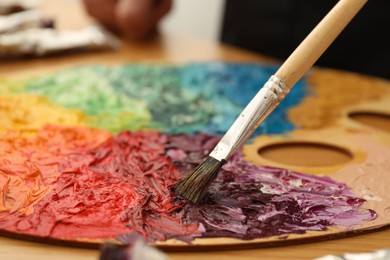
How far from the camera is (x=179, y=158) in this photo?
747 mm

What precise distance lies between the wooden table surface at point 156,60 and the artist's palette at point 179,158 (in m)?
0.01

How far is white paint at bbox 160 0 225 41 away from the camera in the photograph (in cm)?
211

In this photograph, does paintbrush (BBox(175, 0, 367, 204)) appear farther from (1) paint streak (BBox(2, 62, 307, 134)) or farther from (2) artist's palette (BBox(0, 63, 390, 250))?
(1) paint streak (BBox(2, 62, 307, 134))

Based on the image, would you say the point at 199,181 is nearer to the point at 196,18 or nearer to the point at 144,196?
the point at 144,196

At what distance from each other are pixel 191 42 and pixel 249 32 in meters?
0.14

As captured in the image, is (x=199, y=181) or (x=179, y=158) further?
(x=179, y=158)

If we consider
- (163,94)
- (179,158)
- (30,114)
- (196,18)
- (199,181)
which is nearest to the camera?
(199,181)

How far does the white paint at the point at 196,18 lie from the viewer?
211cm

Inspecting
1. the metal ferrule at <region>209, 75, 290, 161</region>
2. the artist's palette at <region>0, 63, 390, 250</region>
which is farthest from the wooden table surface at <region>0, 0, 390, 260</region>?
the metal ferrule at <region>209, 75, 290, 161</region>

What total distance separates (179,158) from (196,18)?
1480 millimetres

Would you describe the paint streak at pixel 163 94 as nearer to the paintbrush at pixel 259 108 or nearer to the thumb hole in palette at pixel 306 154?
the thumb hole in palette at pixel 306 154

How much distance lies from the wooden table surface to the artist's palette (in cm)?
1

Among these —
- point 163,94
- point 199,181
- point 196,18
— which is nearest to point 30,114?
point 163,94

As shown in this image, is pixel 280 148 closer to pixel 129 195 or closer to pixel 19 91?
pixel 129 195
